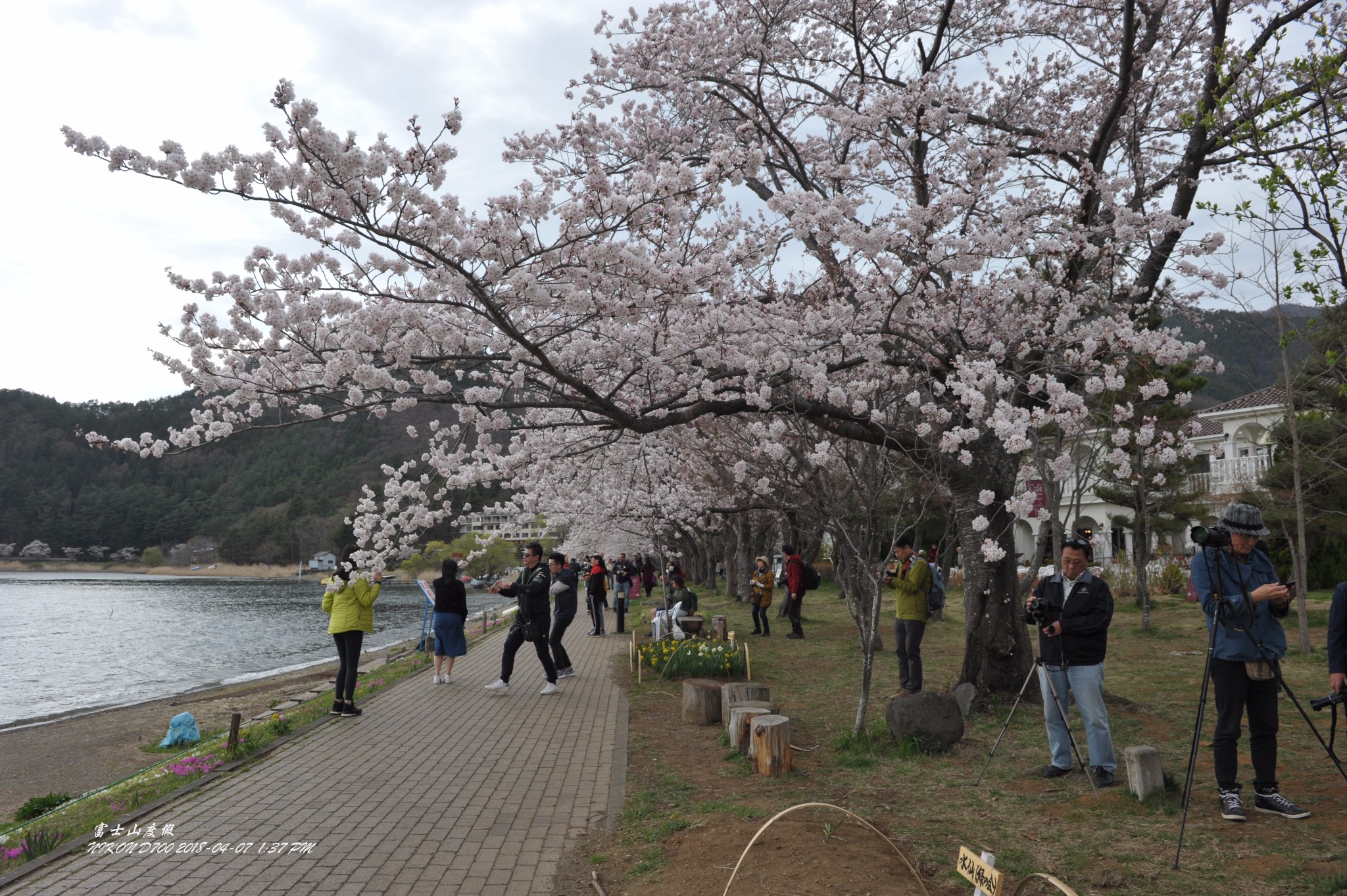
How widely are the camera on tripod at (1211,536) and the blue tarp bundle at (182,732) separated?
469 inches

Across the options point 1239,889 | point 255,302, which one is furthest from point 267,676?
point 1239,889

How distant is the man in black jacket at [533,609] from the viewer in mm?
10836

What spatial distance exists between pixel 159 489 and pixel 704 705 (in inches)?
4168

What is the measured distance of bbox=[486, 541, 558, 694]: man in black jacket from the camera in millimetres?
10836

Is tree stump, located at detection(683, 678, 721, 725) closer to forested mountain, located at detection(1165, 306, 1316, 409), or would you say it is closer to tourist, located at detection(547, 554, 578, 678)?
tourist, located at detection(547, 554, 578, 678)

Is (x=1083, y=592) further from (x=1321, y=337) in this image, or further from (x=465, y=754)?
(x=1321, y=337)

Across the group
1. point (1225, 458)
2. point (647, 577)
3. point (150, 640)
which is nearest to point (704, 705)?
point (647, 577)

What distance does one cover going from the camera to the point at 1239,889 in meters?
3.79

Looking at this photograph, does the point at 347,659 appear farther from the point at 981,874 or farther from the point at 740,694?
the point at 981,874

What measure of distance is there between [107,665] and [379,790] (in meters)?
23.5

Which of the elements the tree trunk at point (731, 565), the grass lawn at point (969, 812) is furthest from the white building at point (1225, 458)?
the grass lawn at point (969, 812)

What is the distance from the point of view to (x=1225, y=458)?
29.2 metres

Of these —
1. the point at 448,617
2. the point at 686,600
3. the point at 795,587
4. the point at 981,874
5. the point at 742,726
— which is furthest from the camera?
the point at 795,587

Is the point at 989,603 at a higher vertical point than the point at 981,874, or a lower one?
higher
